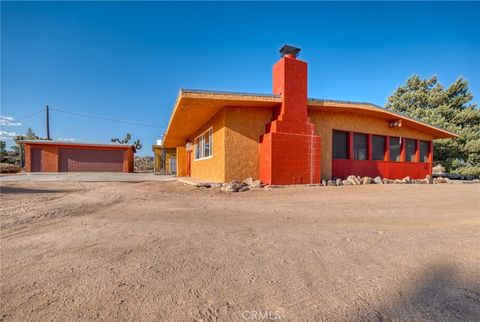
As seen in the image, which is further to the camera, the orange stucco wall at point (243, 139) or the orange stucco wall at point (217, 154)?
the orange stucco wall at point (217, 154)

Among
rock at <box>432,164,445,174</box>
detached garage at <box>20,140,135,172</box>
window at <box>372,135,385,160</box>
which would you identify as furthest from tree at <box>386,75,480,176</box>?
detached garage at <box>20,140,135,172</box>

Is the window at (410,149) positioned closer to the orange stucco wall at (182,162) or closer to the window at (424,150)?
the window at (424,150)

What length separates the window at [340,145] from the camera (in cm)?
1116

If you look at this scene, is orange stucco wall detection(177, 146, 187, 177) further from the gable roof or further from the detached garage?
the detached garage

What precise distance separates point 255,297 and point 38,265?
2231 mm

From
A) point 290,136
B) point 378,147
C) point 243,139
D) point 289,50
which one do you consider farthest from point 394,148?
point 243,139

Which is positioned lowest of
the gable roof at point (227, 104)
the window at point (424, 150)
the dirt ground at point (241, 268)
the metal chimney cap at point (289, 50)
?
the dirt ground at point (241, 268)

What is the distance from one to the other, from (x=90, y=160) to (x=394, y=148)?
1037 inches

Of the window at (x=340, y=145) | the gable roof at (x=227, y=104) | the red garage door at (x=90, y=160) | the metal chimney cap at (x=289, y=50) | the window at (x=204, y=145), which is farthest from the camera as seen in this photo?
the red garage door at (x=90, y=160)

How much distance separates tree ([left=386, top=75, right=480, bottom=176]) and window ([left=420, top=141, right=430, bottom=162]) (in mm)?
5648

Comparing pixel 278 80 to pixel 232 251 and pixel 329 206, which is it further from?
pixel 232 251

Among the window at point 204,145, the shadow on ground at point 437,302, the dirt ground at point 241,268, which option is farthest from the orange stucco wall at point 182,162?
the shadow on ground at point 437,302

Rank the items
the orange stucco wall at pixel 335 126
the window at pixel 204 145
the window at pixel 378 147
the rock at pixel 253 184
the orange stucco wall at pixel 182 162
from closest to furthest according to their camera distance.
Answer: the rock at pixel 253 184
the orange stucco wall at pixel 335 126
the window at pixel 204 145
the window at pixel 378 147
the orange stucco wall at pixel 182 162

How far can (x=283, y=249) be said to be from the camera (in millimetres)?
2670
